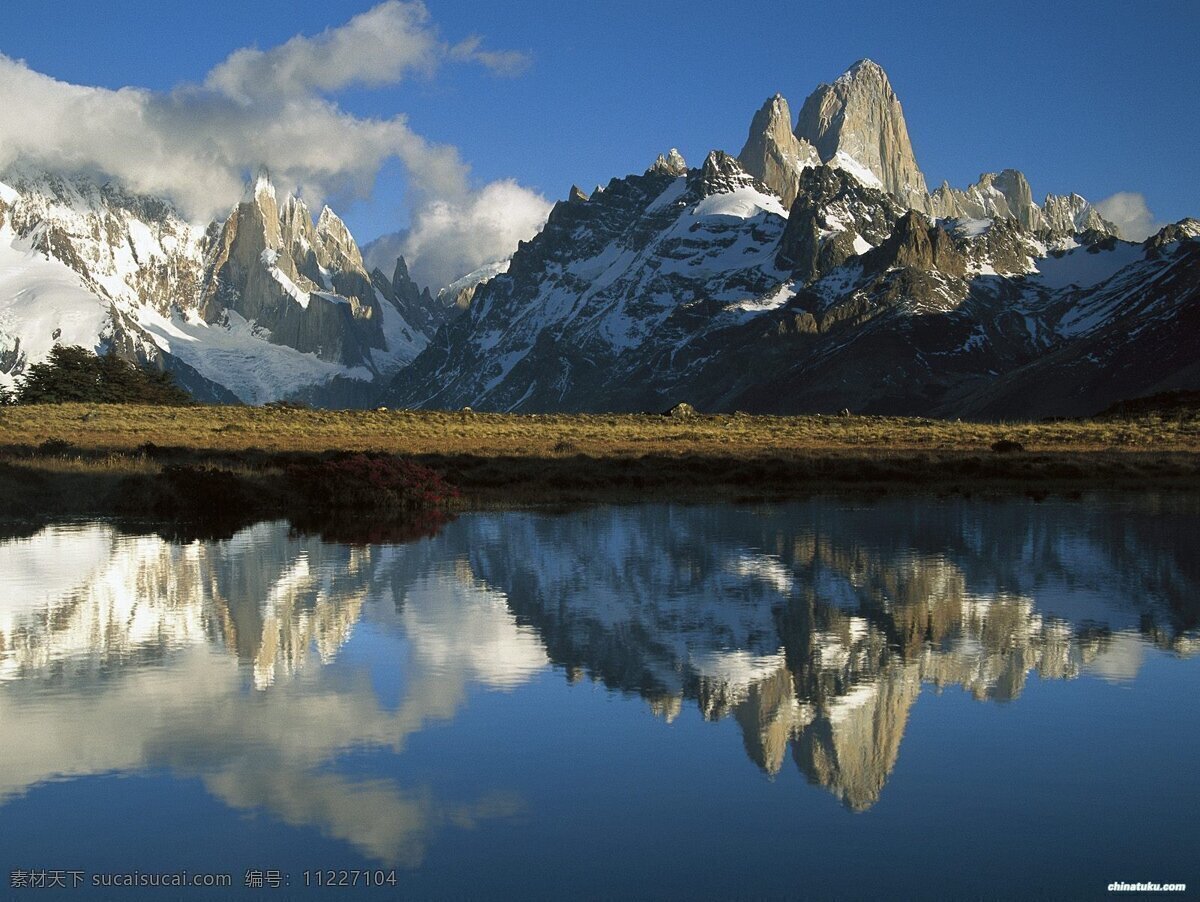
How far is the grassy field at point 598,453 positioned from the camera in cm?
4478

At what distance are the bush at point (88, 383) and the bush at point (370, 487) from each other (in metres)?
83.4

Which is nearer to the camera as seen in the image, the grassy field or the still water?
the still water

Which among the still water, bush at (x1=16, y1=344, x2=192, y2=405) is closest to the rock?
the still water

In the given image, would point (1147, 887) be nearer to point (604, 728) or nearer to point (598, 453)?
point (604, 728)

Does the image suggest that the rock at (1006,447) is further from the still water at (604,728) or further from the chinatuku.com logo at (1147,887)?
the chinatuku.com logo at (1147,887)

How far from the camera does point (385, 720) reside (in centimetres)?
1390

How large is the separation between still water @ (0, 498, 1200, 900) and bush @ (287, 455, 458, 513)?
12.6 meters

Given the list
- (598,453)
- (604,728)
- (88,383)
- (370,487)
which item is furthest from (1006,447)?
(88,383)

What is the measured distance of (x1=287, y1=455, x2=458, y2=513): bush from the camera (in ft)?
125

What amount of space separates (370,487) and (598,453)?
78.3 ft

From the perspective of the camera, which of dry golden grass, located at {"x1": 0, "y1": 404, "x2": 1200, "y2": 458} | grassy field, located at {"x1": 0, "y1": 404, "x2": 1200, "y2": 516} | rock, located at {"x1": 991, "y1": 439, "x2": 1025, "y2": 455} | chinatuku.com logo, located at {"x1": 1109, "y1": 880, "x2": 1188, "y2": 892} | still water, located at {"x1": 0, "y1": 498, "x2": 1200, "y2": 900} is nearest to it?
chinatuku.com logo, located at {"x1": 1109, "y1": 880, "x2": 1188, "y2": 892}

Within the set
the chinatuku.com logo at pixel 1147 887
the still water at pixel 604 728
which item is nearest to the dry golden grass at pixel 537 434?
the still water at pixel 604 728

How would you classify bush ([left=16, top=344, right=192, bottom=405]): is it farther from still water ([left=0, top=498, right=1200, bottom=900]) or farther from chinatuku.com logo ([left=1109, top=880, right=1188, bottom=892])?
chinatuku.com logo ([left=1109, top=880, right=1188, bottom=892])

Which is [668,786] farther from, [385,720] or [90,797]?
[90,797]
